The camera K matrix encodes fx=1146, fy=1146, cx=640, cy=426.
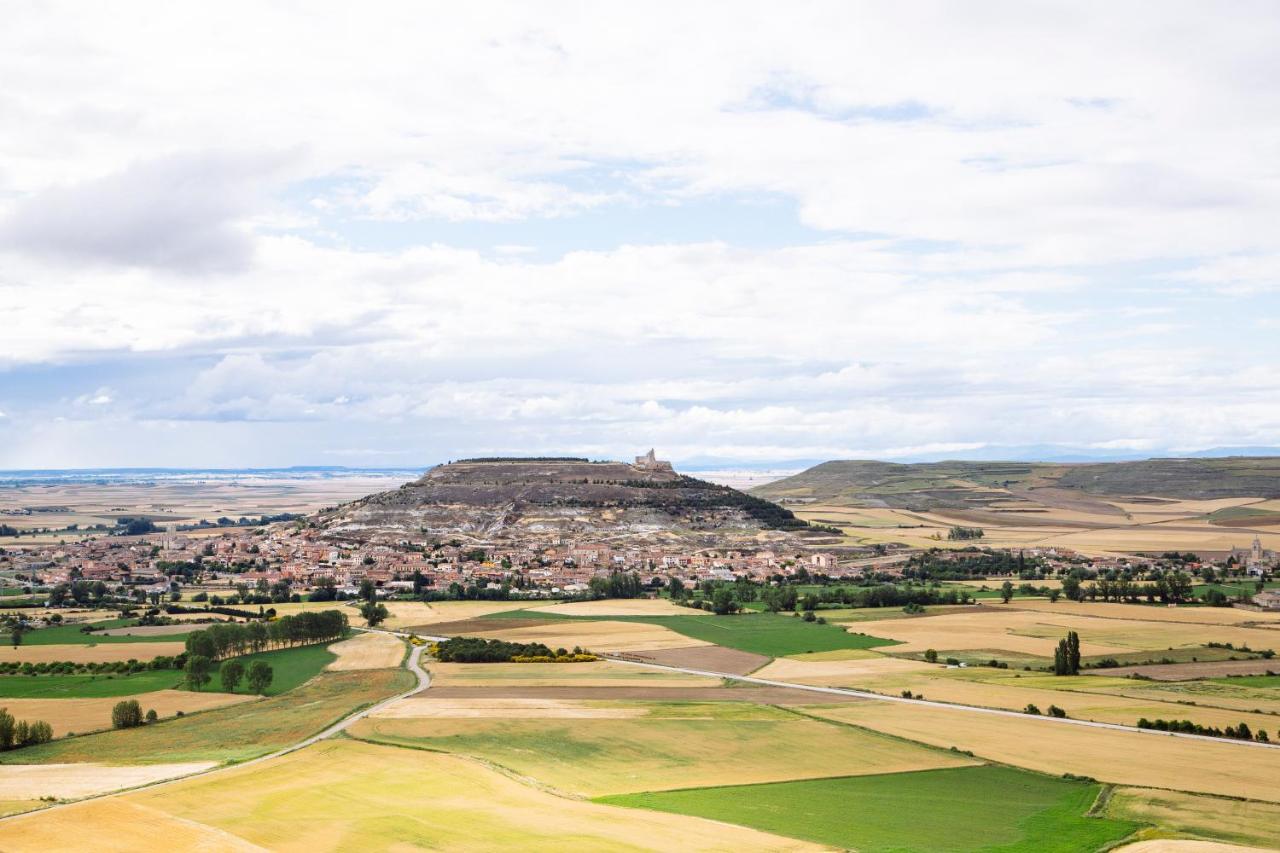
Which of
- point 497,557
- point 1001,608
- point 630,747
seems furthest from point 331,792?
point 497,557

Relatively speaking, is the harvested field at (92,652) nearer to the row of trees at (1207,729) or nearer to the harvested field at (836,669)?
the harvested field at (836,669)

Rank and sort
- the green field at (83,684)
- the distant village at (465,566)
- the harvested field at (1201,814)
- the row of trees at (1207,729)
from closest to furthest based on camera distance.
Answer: the harvested field at (1201,814)
the row of trees at (1207,729)
the green field at (83,684)
the distant village at (465,566)

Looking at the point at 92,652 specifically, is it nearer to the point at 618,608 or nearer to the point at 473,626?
the point at 473,626

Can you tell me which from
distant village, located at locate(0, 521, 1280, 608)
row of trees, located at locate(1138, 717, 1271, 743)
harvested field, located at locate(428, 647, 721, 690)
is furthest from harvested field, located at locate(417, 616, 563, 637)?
row of trees, located at locate(1138, 717, 1271, 743)

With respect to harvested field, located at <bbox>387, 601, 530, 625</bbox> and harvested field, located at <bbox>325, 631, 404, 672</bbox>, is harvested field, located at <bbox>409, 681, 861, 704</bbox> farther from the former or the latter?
harvested field, located at <bbox>387, 601, 530, 625</bbox>

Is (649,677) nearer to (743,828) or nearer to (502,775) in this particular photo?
(502,775)

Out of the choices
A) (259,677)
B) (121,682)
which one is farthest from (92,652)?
(259,677)

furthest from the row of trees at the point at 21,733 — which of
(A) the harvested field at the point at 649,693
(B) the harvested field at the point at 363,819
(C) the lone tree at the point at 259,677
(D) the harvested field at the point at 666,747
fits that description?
(A) the harvested field at the point at 649,693
